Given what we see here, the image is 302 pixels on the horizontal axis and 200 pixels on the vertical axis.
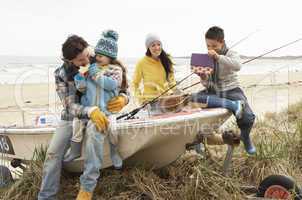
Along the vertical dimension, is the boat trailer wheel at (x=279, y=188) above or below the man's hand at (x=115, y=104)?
below

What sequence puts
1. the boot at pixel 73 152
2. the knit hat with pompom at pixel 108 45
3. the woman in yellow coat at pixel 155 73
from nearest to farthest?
the knit hat with pompom at pixel 108 45 → the boot at pixel 73 152 → the woman in yellow coat at pixel 155 73

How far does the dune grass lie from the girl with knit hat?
381 millimetres

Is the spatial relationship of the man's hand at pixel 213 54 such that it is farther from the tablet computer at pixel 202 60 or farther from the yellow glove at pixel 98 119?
the yellow glove at pixel 98 119

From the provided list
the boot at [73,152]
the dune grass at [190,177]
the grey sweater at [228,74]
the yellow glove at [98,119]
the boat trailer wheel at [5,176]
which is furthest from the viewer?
the boat trailer wheel at [5,176]

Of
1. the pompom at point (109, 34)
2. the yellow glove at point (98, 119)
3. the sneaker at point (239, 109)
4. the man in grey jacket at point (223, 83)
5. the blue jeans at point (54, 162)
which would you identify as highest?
the pompom at point (109, 34)

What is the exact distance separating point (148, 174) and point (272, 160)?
4.50ft

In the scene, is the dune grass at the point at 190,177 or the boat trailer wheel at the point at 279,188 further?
the dune grass at the point at 190,177

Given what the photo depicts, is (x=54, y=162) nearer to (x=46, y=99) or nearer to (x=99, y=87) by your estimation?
(x=99, y=87)

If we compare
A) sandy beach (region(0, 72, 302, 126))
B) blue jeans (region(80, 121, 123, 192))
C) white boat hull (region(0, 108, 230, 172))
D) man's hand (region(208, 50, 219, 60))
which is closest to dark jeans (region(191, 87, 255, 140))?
white boat hull (region(0, 108, 230, 172))

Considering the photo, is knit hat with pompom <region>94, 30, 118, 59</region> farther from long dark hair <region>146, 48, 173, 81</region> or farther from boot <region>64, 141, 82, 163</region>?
long dark hair <region>146, 48, 173, 81</region>

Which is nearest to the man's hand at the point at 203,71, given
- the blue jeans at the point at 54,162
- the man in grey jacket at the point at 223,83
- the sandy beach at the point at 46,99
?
the man in grey jacket at the point at 223,83

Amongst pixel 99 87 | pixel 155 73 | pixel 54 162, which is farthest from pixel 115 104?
pixel 155 73

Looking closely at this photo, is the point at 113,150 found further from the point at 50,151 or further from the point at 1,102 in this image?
the point at 1,102

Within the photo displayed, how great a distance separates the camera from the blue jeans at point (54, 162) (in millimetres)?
3256
